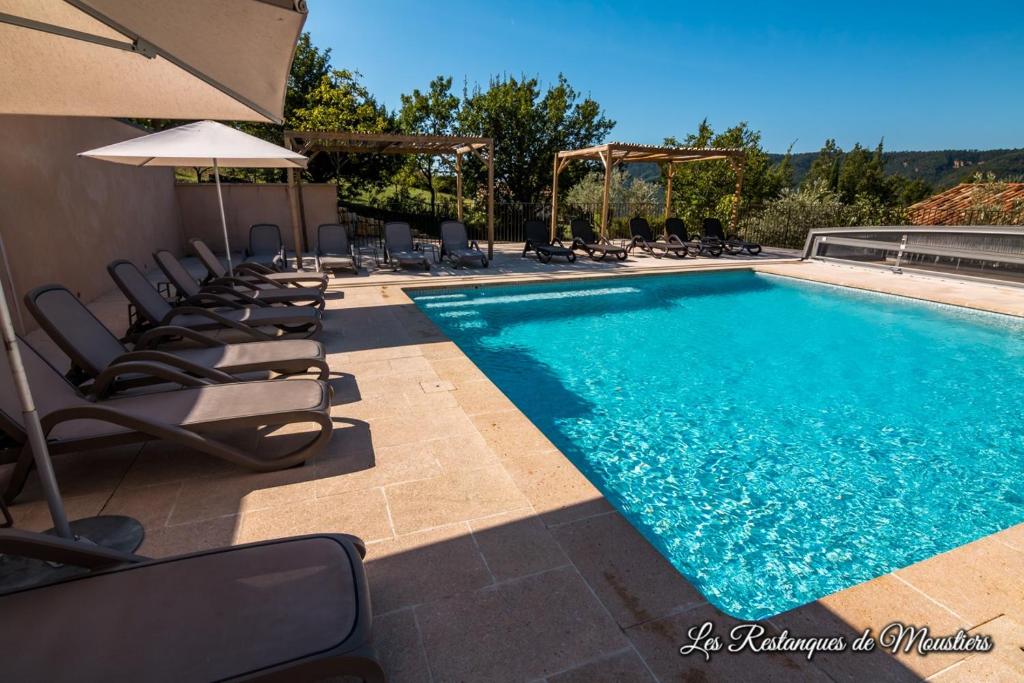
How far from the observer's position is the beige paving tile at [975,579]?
84.2 inches

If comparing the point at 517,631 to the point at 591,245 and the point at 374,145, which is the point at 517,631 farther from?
the point at 374,145

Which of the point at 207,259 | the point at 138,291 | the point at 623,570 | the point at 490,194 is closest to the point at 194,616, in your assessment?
the point at 623,570

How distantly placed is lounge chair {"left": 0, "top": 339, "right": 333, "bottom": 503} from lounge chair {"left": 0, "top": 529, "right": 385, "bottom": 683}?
39.7 inches

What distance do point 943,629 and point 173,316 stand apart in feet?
20.1

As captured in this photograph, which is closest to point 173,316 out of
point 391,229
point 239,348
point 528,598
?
point 239,348

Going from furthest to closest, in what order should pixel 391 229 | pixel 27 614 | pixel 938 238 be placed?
pixel 391 229 → pixel 938 238 → pixel 27 614

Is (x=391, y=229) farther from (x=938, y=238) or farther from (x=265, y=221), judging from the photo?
(x=938, y=238)

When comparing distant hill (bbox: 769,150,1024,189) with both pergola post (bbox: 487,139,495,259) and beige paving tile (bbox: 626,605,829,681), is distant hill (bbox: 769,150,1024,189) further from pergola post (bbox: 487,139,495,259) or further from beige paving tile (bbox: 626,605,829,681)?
beige paving tile (bbox: 626,605,829,681)

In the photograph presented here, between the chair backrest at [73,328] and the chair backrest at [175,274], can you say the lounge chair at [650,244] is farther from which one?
the chair backrest at [73,328]

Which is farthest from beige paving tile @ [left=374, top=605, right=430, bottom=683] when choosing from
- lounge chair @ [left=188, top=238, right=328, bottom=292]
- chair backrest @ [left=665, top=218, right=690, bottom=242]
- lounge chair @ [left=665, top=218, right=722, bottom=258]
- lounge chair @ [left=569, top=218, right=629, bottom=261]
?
chair backrest @ [left=665, top=218, right=690, bottom=242]

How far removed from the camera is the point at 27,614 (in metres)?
1.56

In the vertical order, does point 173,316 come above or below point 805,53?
below

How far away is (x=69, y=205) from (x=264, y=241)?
356 centimetres

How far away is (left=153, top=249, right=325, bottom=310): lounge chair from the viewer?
5.94 meters
